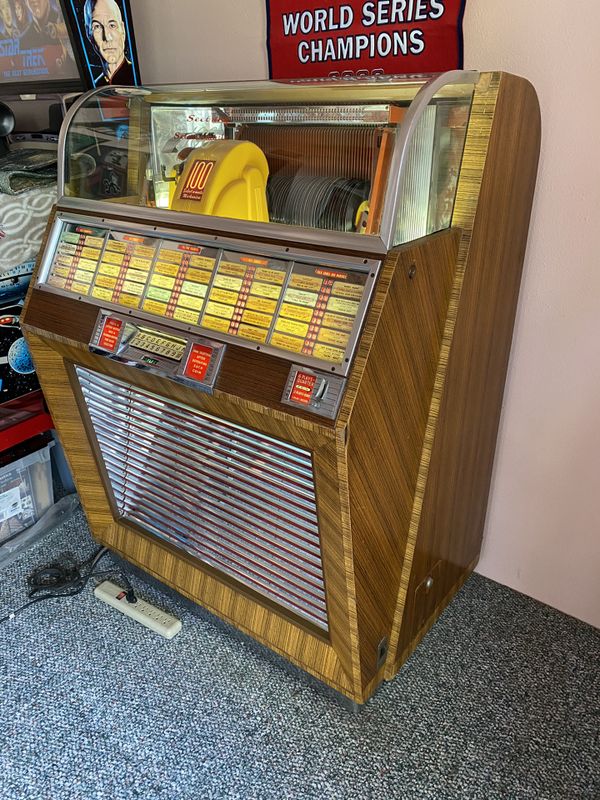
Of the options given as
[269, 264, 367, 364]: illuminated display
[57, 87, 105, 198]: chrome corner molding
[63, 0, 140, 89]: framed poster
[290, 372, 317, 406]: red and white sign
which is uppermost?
[63, 0, 140, 89]: framed poster

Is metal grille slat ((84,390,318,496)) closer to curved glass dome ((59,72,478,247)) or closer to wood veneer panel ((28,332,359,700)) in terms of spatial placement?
wood veneer panel ((28,332,359,700))

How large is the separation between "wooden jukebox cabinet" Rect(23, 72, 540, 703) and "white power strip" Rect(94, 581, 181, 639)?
109mm

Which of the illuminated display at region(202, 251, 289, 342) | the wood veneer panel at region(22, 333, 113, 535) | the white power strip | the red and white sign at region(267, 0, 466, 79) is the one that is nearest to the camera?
the illuminated display at region(202, 251, 289, 342)

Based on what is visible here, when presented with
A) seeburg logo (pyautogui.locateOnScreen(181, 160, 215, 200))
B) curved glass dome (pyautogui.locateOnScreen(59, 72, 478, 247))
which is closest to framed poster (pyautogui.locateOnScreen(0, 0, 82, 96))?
curved glass dome (pyautogui.locateOnScreen(59, 72, 478, 247))

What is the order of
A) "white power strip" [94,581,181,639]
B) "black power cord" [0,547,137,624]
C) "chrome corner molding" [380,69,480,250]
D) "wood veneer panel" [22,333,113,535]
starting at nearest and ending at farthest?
"chrome corner molding" [380,69,480,250], "wood veneer panel" [22,333,113,535], "white power strip" [94,581,181,639], "black power cord" [0,547,137,624]

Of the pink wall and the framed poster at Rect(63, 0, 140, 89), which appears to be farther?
the framed poster at Rect(63, 0, 140, 89)

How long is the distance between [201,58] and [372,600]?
184 centimetres

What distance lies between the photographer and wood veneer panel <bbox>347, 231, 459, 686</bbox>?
3.98 feet

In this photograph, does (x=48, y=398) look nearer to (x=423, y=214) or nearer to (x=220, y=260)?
(x=220, y=260)

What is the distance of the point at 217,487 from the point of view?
1.66 metres

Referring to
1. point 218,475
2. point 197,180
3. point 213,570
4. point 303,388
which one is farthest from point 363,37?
point 213,570

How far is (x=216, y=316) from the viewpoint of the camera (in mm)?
1391

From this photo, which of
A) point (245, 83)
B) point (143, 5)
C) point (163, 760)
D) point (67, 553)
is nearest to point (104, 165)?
point (245, 83)

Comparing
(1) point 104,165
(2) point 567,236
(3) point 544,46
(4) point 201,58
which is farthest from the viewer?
(4) point 201,58
